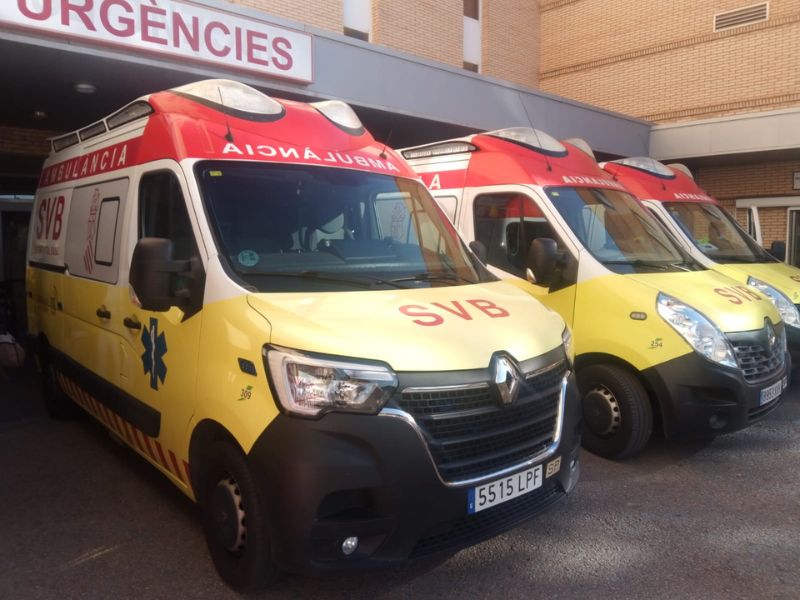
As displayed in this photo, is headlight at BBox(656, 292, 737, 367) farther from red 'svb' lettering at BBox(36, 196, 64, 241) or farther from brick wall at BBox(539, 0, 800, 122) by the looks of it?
brick wall at BBox(539, 0, 800, 122)

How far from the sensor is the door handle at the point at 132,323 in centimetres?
372

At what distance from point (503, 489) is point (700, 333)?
7.45 ft

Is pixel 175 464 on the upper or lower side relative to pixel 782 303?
lower

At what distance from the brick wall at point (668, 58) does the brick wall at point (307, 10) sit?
316 inches

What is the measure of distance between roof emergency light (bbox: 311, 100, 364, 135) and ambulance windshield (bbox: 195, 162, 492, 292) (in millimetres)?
440

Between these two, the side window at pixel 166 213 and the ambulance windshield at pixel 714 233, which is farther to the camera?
the ambulance windshield at pixel 714 233

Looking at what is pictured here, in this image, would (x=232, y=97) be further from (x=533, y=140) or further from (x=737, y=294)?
(x=737, y=294)

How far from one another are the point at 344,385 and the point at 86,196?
10.2 ft

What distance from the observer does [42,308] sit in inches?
222

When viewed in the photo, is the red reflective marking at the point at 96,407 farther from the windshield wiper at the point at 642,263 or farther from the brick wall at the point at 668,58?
the brick wall at the point at 668,58

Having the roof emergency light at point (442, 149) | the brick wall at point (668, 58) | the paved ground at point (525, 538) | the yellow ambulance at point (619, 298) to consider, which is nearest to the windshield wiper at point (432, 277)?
the yellow ambulance at point (619, 298)

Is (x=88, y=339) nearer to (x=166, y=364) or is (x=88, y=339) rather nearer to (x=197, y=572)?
(x=166, y=364)

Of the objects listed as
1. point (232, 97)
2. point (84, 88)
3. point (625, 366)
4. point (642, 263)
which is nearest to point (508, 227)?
point (642, 263)

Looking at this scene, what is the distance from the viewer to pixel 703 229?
767 cm
